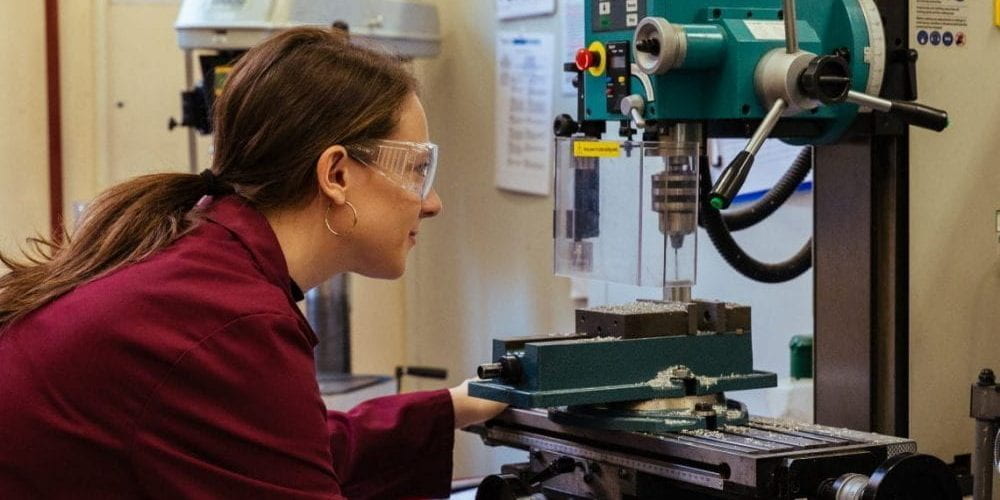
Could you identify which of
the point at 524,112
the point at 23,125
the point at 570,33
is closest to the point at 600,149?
the point at 570,33

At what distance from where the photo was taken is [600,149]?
5.21 feet

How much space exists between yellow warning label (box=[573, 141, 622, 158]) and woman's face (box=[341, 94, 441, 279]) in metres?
0.24

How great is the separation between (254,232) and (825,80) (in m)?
0.61

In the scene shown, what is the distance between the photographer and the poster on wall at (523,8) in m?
2.83

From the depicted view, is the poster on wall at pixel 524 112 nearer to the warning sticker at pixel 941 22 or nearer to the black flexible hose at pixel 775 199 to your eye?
the black flexible hose at pixel 775 199

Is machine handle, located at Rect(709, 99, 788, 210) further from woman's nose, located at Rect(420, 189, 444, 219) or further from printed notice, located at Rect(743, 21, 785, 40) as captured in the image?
woman's nose, located at Rect(420, 189, 444, 219)

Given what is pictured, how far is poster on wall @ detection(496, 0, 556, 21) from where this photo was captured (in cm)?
283

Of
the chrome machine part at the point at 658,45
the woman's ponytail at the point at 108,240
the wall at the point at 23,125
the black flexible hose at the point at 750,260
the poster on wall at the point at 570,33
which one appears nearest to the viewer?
the woman's ponytail at the point at 108,240

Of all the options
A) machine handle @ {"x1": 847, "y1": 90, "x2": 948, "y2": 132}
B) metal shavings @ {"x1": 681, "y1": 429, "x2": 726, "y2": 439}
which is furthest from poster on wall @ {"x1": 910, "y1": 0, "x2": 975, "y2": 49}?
metal shavings @ {"x1": 681, "y1": 429, "x2": 726, "y2": 439}

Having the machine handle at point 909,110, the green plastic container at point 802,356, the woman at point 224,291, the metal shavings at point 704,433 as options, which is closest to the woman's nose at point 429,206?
the woman at point 224,291

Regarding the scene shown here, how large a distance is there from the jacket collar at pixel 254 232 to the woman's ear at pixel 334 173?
0.07m

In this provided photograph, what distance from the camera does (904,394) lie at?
5.46 feet

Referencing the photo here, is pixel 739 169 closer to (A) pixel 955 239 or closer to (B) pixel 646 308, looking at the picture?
(B) pixel 646 308

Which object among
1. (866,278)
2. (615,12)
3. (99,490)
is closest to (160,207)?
(99,490)
